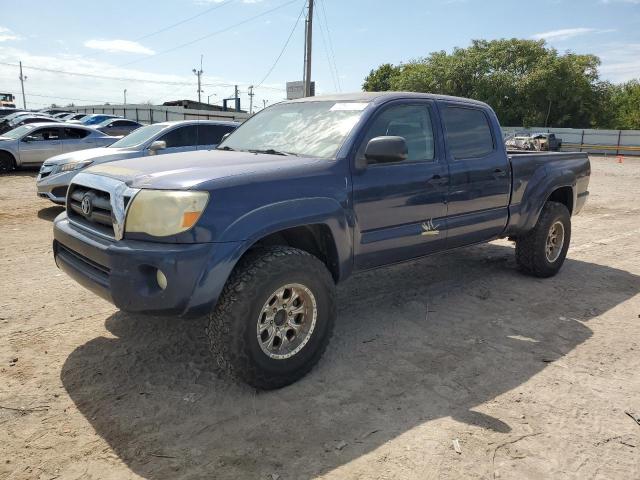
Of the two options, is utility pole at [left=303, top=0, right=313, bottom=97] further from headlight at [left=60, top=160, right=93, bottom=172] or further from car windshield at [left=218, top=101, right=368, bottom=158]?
car windshield at [left=218, top=101, right=368, bottom=158]

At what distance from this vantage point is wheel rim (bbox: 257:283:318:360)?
10.2 ft

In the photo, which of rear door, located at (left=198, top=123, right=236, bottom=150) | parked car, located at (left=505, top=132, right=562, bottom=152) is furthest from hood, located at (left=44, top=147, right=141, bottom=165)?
parked car, located at (left=505, top=132, right=562, bottom=152)

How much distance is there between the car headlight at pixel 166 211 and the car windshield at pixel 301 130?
1130 millimetres

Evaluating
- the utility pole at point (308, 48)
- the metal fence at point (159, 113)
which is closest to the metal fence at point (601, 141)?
the utility pole at point (308, 48)

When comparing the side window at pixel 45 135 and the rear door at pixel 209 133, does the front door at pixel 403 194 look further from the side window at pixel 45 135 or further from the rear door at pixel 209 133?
the side window at pixel 45 135

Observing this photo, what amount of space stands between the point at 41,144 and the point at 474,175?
41.9 ft

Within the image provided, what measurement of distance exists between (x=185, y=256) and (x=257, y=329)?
617mm

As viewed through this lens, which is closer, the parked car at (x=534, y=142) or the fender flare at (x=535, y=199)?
the fender flare at (x=535, y=199)

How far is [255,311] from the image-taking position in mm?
2971

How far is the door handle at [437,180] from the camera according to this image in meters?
4.14

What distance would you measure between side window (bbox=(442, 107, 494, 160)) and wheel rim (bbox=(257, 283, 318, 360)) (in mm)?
2044

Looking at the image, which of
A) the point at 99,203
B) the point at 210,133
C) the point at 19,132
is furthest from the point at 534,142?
the point at 99,203

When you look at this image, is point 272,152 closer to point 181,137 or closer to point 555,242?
point 555,242

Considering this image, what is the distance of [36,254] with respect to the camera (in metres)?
6.11
